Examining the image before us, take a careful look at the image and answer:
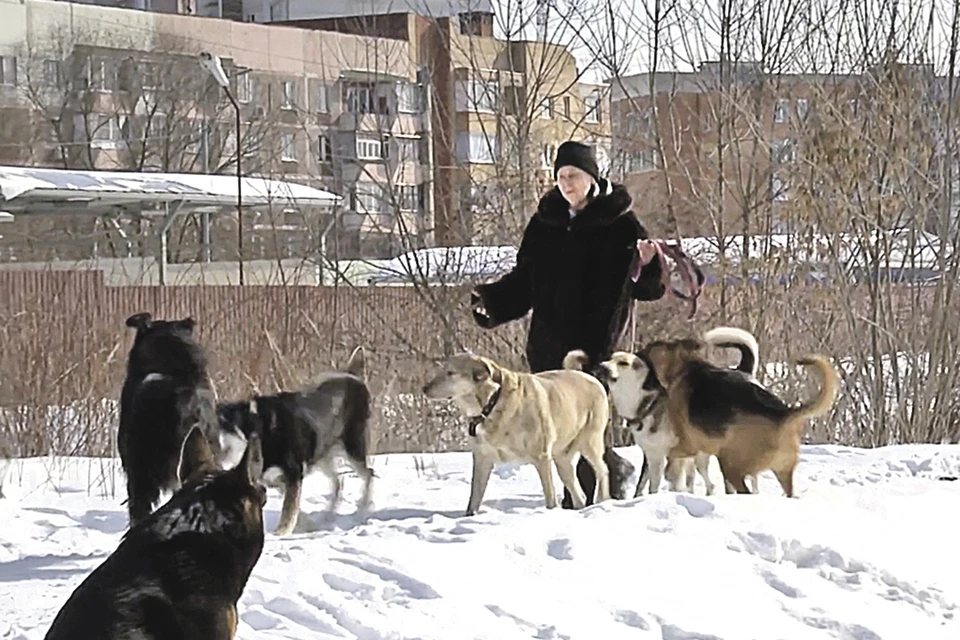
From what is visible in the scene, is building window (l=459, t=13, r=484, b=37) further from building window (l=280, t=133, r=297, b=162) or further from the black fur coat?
building window (l=280, t=133, r=297, b=162)

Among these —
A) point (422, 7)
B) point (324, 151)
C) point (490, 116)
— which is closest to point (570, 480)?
point (490, 116)

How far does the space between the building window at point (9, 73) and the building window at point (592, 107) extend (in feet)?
115

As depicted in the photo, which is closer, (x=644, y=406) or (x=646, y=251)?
(x=646, y=251)

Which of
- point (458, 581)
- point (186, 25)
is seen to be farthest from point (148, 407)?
point (186, 25)

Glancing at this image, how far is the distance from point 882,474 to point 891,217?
14.5 feet

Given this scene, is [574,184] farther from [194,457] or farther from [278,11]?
[278,11]

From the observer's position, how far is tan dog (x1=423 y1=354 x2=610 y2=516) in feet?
24.0

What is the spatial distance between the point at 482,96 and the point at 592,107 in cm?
152

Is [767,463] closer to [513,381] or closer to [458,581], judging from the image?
[513,381]

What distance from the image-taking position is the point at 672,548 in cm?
649

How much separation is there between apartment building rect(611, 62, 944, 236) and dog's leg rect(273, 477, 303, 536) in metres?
7.56

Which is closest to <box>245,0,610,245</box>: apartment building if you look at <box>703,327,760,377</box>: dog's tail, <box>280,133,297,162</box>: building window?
<box>703,327,760,377</box>: dog's tail

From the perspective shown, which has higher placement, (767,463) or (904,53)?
(904,53)

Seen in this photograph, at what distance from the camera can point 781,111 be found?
14.9 metres
